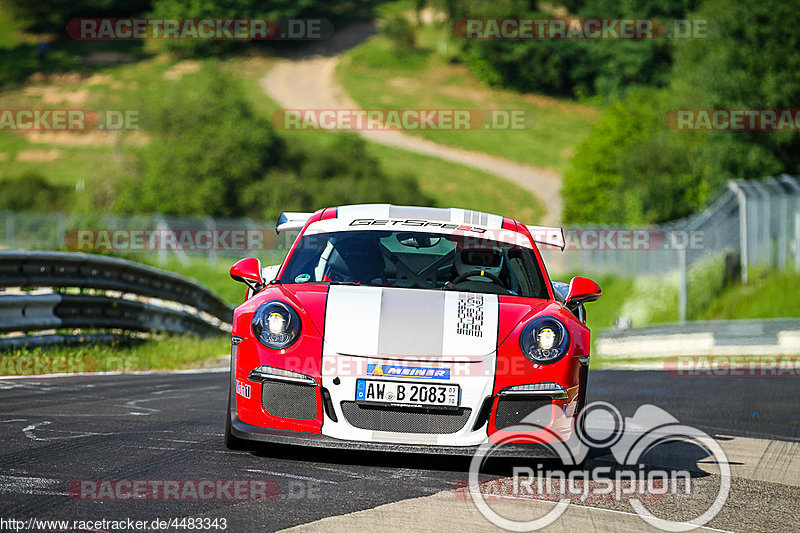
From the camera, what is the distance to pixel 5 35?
335ft

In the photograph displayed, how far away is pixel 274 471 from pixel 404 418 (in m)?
0.71

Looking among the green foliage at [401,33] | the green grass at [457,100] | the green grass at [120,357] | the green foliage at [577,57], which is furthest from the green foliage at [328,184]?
the green grass at [120,357]

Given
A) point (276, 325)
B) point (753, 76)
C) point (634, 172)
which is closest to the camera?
point (276, 325)

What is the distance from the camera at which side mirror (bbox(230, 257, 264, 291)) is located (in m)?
6.75

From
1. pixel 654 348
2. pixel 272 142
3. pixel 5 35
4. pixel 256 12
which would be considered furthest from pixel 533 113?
pixel 654 348

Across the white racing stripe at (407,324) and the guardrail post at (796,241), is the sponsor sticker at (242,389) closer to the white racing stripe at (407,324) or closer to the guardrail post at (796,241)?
the white racing stripe at (407,324)

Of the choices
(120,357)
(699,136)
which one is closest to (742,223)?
(120,357)

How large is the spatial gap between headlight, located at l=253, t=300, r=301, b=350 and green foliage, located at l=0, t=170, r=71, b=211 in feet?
165

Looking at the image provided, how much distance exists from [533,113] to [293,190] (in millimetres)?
35080

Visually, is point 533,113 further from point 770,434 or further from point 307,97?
point 770,434

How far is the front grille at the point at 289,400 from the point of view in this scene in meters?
5.95

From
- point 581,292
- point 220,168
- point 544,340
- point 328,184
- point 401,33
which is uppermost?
point 401,33

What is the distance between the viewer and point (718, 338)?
19.9 metres

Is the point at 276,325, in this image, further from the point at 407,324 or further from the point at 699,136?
the point at 699,136
